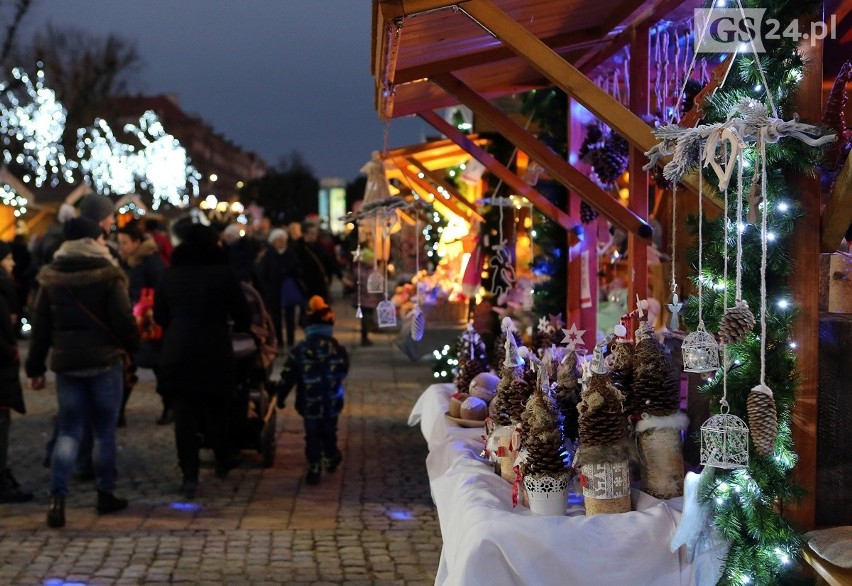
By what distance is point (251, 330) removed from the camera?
880 centimetres

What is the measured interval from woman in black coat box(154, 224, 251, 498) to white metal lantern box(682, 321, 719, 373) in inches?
207

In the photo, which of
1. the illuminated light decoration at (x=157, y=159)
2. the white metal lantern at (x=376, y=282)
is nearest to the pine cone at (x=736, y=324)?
the white metal lantern at (x=376, y=282)

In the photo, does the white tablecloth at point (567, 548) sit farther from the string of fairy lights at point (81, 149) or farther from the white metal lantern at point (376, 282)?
the string of fairy lights at point (81, 149)

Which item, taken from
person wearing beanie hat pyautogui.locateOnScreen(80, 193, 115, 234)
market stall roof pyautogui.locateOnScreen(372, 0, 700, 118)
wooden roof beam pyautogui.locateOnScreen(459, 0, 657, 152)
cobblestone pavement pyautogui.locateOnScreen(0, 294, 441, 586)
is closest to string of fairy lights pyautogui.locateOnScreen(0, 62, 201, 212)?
person wearing beanie hat pyautogui.locateOnScreen(80, 193, 115, 234)

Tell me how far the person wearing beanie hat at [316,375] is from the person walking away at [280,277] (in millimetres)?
9011

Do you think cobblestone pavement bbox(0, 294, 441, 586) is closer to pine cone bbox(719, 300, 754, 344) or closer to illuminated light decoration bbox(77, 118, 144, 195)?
pine cone bbox(719, 300, 754, 344)

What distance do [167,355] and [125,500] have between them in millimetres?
1080

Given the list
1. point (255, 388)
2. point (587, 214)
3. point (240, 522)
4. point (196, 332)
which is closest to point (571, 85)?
point (587, 214)

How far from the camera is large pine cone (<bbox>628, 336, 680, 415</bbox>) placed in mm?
4043

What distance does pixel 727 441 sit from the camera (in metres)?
3.41

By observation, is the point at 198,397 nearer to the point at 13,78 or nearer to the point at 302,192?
the point at 13,78

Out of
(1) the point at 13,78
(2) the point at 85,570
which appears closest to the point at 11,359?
(2) the point at 85,570

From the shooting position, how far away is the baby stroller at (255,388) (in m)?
8.98

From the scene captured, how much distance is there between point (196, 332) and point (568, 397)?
171 inches
